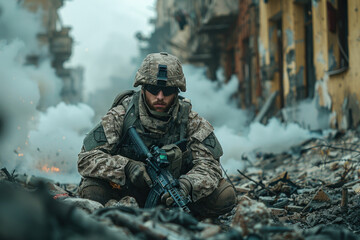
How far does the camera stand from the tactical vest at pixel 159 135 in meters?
3.70

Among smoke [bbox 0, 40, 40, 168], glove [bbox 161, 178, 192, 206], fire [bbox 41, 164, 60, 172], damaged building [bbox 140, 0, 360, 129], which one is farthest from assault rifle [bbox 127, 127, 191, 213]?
smoke [bbox 0, 40, 40, 168]

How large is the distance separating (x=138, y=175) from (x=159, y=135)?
1.76ft

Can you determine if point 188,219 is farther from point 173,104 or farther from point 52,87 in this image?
point 52,87

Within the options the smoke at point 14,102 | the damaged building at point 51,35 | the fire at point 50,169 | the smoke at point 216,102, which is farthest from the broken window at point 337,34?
the damaged building at point 51,35

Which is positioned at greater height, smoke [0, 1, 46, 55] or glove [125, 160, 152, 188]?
smoke [0, 1, 46, 55]

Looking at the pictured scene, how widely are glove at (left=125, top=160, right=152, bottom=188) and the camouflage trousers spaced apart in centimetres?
21

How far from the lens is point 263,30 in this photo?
1159cm

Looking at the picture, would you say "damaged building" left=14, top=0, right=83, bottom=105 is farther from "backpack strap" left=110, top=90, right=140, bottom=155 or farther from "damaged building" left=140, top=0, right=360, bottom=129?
"backpack strap" left=110, top=90, right=140, bottom=155

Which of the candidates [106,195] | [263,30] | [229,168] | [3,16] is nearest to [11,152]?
[229,168]

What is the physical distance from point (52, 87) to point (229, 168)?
17353 millimetres

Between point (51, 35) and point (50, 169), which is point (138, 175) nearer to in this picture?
point (50, 169)

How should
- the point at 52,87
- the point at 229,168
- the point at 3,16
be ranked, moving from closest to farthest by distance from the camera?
the point at 229,168
the point at 3,16
the point at 52,87

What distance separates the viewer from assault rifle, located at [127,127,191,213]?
322cm

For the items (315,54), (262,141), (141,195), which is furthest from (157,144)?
(315,54)
